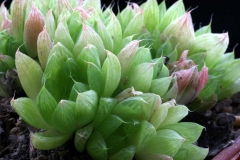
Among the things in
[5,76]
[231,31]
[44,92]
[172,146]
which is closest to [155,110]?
[172,146]

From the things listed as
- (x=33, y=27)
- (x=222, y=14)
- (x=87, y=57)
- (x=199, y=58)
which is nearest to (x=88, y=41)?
(x=87, y=57)

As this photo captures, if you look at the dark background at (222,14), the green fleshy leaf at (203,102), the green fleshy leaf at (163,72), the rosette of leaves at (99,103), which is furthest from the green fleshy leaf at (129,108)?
the dark background at (222,14)

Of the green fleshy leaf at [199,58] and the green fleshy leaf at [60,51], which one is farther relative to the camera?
the green fleshy leaf at [199,58]

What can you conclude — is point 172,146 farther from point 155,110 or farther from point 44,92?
point 44,92

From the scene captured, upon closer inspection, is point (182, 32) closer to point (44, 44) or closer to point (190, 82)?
point (190, 82)

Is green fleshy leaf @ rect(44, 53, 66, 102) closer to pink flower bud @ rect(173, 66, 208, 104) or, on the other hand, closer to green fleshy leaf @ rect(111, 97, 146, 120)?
green fleshy leaf @ rect(111, 97, 146, 120)

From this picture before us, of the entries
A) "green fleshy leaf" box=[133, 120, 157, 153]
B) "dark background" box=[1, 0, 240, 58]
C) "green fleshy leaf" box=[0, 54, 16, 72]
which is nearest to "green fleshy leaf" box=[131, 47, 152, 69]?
"green fleshy leaf" box=[133, 120, 157, 153]

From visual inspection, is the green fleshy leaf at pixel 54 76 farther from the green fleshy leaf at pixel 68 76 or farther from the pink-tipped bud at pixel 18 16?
the pink-tipped bud at pixel 18 16
